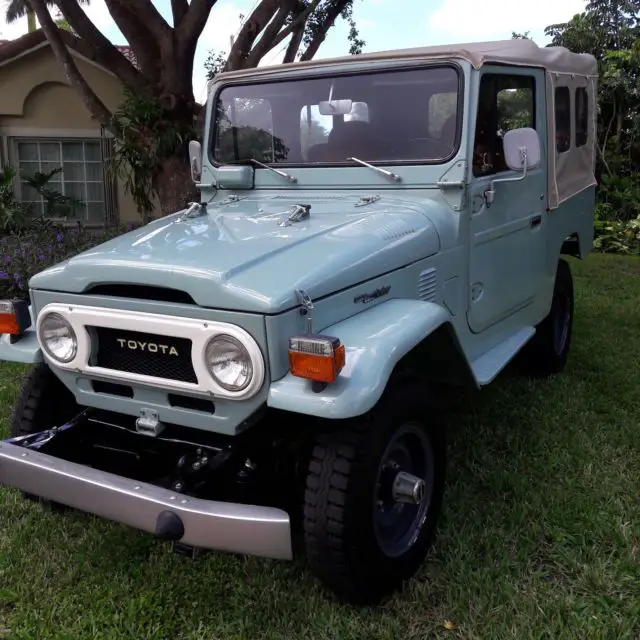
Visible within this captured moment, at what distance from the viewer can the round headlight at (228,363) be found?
7.55 ft

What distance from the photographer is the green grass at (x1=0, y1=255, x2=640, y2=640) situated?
2.51 metres

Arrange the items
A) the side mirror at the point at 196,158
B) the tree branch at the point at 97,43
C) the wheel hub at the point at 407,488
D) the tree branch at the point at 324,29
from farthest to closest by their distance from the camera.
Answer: the tree branch at the point at 324,29, the tree branch at the point at 97,43, the side mirror at the point at 196,158, the wheel hub at the point at 407,488

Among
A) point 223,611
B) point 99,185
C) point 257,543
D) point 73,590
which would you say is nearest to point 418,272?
point 257,543

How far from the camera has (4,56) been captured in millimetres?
10898

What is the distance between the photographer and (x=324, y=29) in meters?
10.5

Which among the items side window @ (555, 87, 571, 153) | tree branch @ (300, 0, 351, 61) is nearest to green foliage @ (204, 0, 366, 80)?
tree branch @ (300, 0, 351, 61)

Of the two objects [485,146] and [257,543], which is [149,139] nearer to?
[485,146]

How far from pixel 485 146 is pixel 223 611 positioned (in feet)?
8.07

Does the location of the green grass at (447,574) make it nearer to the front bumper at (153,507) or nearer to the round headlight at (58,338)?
the front bumper at (153,507)

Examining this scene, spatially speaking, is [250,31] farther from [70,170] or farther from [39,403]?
[39,403]

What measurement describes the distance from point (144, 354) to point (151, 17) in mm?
7026

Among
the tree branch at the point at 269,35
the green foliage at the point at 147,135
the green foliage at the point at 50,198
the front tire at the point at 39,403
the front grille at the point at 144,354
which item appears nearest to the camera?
the front grille at the point at 144,354

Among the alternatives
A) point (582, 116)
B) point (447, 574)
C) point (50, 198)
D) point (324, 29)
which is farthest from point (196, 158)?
point (324, 29)

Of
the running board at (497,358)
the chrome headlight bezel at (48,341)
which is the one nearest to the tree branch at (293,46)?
the running board at (497,358)
